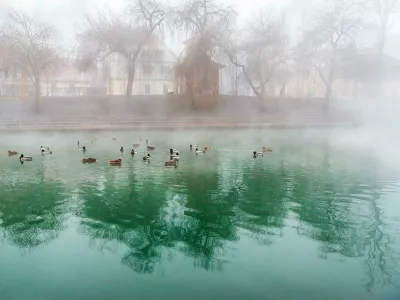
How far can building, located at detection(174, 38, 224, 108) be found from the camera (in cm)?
5009

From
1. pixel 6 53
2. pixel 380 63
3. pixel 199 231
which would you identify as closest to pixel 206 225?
pixel 199 231

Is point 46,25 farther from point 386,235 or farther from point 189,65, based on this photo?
point 386,235

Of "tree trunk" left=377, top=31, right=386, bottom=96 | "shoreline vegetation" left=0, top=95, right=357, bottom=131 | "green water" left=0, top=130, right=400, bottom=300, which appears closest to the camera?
"green water" left=0, top=130, right=400, bottom=300

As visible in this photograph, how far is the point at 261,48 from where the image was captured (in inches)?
2044

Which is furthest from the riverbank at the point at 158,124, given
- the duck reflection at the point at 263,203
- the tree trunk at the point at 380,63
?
the duck reflection at the point at 263,203

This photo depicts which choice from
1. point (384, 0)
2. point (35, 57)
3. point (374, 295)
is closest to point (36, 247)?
point (374, 295)

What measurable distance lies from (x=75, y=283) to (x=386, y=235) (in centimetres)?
720

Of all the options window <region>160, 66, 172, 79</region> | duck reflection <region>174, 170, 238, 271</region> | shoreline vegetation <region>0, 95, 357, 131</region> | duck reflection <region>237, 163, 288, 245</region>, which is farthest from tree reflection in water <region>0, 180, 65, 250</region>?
window <region>160, 66, 172, 79</region>

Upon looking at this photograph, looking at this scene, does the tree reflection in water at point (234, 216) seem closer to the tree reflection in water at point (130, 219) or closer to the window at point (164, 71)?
the tree reflection in water at point (130, 219)

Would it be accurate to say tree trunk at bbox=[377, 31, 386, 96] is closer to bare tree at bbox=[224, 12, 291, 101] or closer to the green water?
bare tree at bbox=[224, 12, 291, 101]

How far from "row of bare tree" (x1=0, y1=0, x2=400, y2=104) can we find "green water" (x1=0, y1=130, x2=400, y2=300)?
32272 mm

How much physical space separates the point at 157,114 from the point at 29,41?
1652 cm

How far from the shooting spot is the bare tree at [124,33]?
166 ft

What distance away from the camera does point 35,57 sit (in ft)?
156
